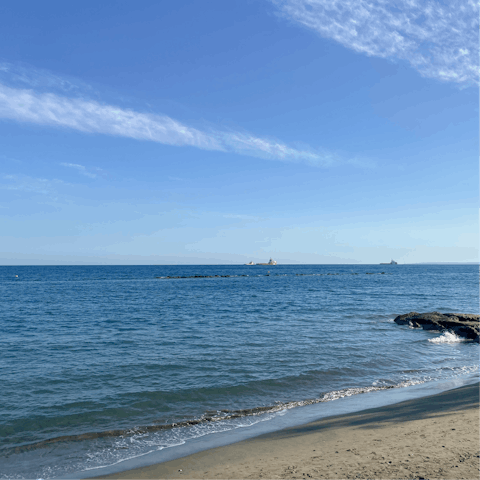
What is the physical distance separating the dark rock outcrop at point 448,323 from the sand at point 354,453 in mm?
Answer: 18360

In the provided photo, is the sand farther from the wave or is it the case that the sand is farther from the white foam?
the white foam

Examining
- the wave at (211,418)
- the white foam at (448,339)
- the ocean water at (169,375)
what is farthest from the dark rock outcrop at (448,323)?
the wave at (211,418)

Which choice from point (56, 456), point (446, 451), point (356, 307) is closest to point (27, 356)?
point (56, 456)

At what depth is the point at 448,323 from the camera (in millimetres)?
28875

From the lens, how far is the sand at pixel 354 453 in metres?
7.45

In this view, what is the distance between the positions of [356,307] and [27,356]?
34457 millimetres

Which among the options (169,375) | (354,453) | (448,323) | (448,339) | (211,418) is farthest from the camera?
(448,323)

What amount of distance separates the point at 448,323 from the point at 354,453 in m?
24.9

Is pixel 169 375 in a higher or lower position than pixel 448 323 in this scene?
lower

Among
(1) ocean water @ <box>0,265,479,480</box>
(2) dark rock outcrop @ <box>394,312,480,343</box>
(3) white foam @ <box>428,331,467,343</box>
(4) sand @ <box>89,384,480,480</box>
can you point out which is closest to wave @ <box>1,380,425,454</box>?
(1) ocean water @ <box>0,265,479,480</box>

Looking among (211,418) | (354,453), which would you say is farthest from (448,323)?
(354,453)

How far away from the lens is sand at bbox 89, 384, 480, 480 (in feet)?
24.4

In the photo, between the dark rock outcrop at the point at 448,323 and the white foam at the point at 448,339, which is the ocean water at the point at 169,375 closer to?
the white foam at the point at 448,339

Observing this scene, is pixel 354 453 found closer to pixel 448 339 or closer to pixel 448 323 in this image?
pixel 448 339
